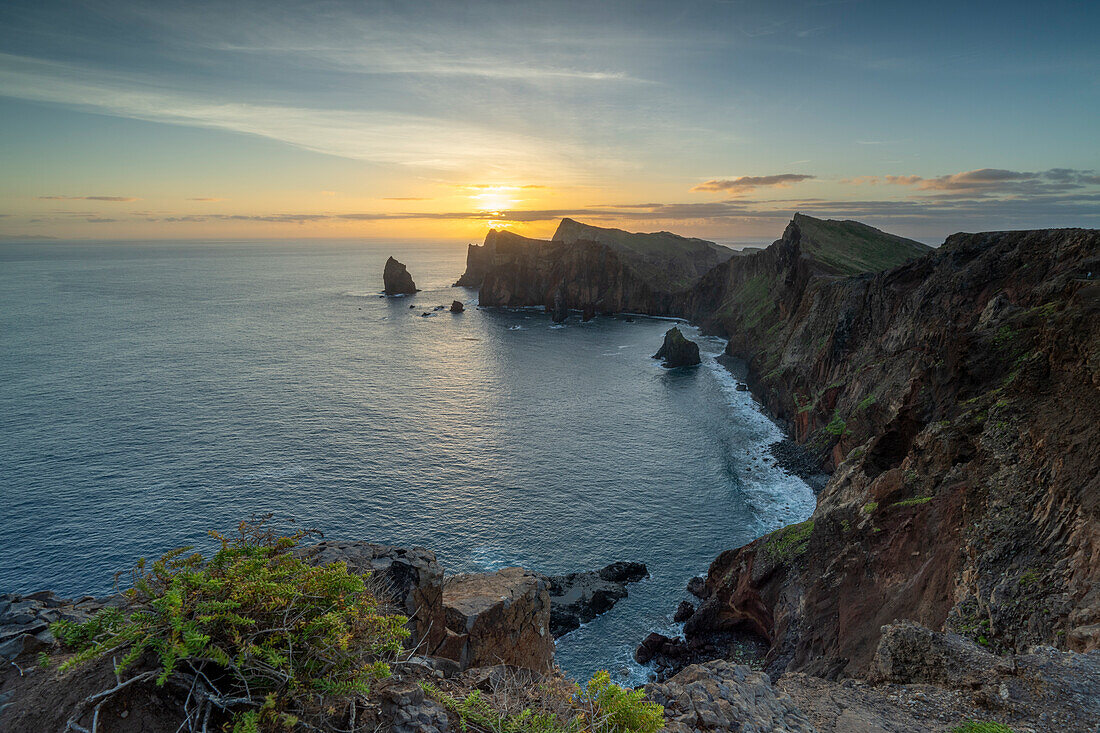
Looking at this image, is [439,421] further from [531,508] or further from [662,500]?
[662,500]

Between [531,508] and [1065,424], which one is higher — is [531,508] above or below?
below

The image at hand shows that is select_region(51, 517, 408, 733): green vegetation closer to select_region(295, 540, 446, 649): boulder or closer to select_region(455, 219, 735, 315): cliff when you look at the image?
select_region(295, 540, 446, 649): boulder

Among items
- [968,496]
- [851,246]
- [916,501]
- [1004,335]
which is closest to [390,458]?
[916,501]

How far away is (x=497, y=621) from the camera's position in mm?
20422

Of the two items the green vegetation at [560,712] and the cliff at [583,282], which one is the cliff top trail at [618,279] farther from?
the green vegetation at [560,712]

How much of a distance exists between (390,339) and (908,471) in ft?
372

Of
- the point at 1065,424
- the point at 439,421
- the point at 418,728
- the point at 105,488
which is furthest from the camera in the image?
the point at 439,421

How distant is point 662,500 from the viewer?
176 feet

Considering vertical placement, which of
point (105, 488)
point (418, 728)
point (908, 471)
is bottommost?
point (105, 488)

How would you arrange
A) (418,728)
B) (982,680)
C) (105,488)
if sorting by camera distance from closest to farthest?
(418,728)
(982,680)
(105,488)

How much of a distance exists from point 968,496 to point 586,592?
27048mm

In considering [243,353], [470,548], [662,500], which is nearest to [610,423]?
[662,500]

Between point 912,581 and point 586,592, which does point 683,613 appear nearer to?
point 586,592

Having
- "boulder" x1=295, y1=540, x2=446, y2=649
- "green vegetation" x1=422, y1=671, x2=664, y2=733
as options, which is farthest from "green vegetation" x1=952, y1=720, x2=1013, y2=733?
"boulder" x1=295, y1=540, x2=446, y2=649
